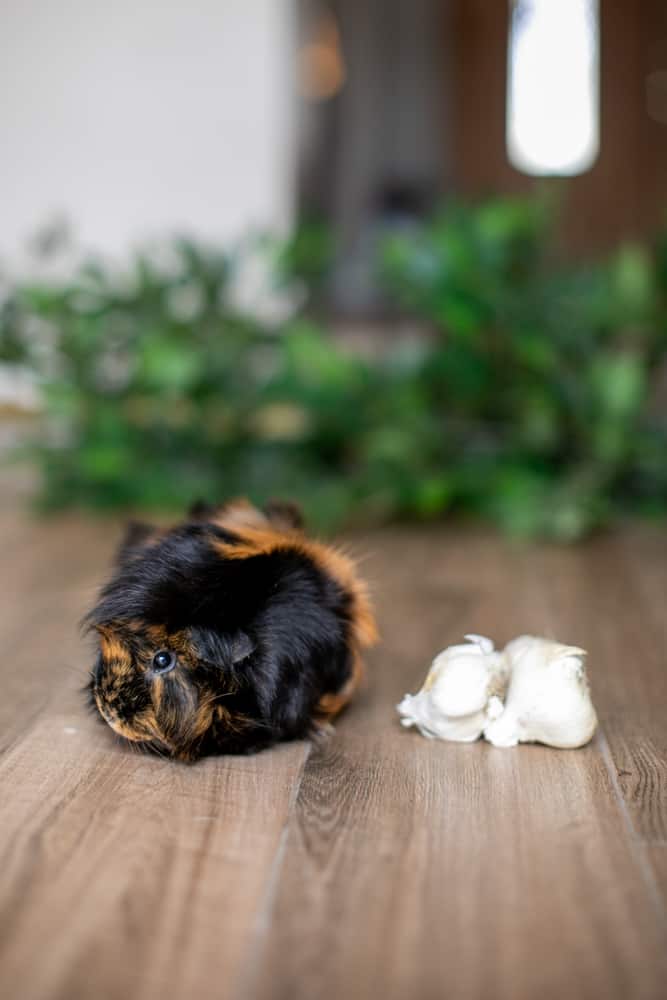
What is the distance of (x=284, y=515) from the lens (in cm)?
108

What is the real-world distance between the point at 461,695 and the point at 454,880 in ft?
0.78

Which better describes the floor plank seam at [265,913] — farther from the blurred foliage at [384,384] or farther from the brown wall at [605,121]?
the brown wall at [605,121]

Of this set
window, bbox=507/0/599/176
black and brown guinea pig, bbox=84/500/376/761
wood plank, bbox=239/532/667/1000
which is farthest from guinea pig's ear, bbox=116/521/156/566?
window, bbox=507/0/599/176

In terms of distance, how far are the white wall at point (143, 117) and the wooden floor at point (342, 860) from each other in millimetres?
2342

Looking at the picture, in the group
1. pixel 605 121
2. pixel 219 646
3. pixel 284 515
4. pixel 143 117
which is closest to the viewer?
pixel 219 646

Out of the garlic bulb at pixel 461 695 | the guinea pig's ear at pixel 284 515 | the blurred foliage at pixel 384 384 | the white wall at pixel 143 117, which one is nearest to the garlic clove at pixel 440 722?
the garlic bulb at pixel 461 695

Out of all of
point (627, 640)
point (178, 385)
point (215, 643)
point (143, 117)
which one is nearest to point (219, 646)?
point (215, 643)

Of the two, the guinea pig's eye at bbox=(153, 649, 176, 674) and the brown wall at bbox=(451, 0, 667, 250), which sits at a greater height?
the brown wall at bbox=(451, 0, 667, 250)

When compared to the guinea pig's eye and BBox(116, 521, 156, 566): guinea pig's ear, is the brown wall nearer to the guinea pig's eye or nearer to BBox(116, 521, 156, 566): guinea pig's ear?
BBox(116, 521, 156, 566): guinea pig's ear

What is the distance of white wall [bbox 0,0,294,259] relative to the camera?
315 cm

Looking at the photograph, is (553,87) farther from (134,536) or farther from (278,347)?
(134,536)

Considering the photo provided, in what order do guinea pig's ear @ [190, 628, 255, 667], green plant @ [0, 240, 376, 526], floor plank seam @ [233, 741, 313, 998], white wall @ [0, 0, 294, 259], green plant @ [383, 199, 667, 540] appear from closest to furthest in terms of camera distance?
floor plank seam @ [233, 741, 313, 998]
guinea pig's ear @ [190, 628, 255, 667]
green plant @ [383, 199, 667, 540]
green plant @ [0, 240, 376, 526]
white wall @ [0, 0, 294, 259]

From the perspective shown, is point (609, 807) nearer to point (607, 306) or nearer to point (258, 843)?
point (258, 843)

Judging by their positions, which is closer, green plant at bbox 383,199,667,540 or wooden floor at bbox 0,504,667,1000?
wooden floor at bbox 0,504,667,1000
